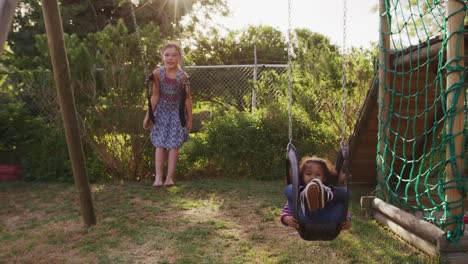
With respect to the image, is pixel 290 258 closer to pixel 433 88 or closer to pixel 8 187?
pixel 433 88

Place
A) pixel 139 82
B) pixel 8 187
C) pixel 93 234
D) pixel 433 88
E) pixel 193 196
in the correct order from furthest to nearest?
1. pixel 8 187
2. pixel 139 82
3. pixel 193 196
4. pixel 433 88
5. pixel 93 234

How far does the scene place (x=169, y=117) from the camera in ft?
17.8

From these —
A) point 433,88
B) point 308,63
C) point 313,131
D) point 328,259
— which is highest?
point 308,63

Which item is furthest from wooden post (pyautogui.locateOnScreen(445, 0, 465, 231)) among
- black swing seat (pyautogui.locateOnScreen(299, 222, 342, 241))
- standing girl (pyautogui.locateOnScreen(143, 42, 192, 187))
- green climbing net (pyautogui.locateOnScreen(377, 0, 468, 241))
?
standing girl (pyautogui.locateOnScreen(143, 42, 192, 187))

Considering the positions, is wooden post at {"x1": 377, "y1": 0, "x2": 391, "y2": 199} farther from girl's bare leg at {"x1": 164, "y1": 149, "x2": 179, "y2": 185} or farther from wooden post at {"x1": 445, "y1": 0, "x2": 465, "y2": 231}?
girl's bare leg at {"x1": 164, "y1": 149, "x2": 179, "y2": 185}

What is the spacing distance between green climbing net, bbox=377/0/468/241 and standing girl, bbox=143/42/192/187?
2.21 metres

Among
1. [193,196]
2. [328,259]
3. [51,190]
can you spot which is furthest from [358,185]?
[51,190]

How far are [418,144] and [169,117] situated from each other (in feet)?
9.60

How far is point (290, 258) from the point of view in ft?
11.1

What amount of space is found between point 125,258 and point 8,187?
3.95 m

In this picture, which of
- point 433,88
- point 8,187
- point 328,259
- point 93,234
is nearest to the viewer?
point 328,259

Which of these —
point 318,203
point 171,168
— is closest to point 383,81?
point 318,203

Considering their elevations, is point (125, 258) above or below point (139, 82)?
below

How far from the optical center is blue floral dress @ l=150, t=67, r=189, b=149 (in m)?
5.25
